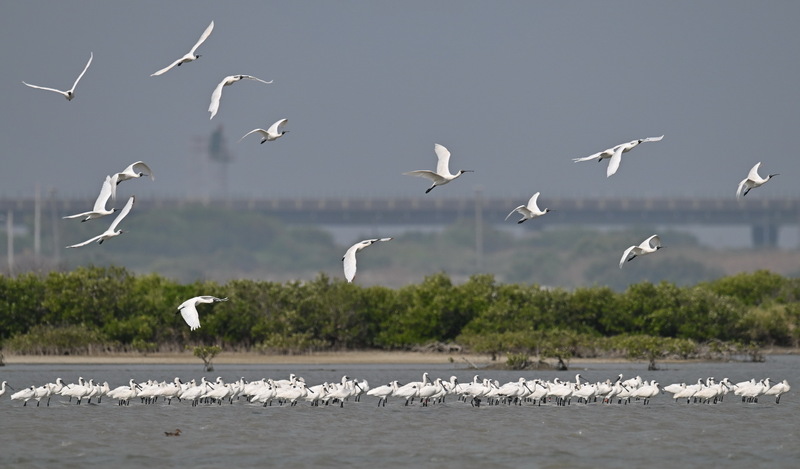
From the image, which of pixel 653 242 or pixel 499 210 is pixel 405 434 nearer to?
pixel 653 242

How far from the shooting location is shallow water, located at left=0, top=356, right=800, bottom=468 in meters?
29.1

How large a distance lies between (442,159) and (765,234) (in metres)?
138

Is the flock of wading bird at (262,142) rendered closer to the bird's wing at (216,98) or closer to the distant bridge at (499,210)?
the bird's wing at (216,98)

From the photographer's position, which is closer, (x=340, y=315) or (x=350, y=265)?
(x=350, y=265)

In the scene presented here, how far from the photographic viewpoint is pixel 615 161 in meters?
34.2

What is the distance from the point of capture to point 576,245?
163000 mm

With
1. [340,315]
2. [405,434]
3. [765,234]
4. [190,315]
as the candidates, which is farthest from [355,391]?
[765,234]

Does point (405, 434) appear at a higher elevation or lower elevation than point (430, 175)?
lower

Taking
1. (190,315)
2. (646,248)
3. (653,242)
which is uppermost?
(653,242)

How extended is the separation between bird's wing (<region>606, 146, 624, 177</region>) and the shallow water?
5537 mm

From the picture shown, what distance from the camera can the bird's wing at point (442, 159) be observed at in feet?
112

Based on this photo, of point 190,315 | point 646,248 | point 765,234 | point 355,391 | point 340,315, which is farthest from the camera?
point 765,234

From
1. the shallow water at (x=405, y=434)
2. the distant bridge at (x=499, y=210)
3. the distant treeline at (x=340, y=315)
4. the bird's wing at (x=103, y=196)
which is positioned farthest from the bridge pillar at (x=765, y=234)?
the bird's wing at (x=103, y=196)

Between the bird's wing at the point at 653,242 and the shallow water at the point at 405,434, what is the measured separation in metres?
3.96
